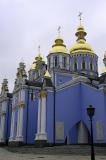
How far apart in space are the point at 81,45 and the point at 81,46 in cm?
17

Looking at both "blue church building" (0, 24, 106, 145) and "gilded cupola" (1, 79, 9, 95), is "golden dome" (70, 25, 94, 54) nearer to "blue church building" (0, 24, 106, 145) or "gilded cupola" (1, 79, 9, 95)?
"blue church building" (0, 24, 106, 145)

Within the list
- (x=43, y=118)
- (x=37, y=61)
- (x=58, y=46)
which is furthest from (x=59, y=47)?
(x=43, y=118)

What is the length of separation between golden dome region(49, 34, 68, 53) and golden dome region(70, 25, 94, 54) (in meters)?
1.68

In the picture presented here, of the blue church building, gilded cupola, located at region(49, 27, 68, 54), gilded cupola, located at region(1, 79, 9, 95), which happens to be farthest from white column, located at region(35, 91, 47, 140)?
gilded cupola, located at region(1, 79, 9, 95)

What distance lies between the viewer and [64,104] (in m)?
32.2

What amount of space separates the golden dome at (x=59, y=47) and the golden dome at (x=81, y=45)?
5.51ft

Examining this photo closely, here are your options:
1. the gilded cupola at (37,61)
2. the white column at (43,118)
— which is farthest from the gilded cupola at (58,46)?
the white column at (43,118)

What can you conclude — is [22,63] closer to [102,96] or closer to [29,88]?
[29,88]

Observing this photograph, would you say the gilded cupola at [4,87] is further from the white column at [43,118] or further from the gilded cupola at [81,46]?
the white column at [43,118]

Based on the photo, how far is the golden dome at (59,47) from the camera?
41881 mm

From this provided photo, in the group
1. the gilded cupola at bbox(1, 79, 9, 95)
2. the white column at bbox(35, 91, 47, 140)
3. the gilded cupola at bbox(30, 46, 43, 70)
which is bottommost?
the white column at bbox(35, 91, 47, 140)

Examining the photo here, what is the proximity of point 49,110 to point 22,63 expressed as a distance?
13.7 m

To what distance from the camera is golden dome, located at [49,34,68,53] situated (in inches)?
1649

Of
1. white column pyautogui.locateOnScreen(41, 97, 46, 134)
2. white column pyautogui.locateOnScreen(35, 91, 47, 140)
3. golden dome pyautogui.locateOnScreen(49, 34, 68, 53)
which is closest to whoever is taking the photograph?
white column pyautogui.locateOnScreen(35, 91, 47, 140)
